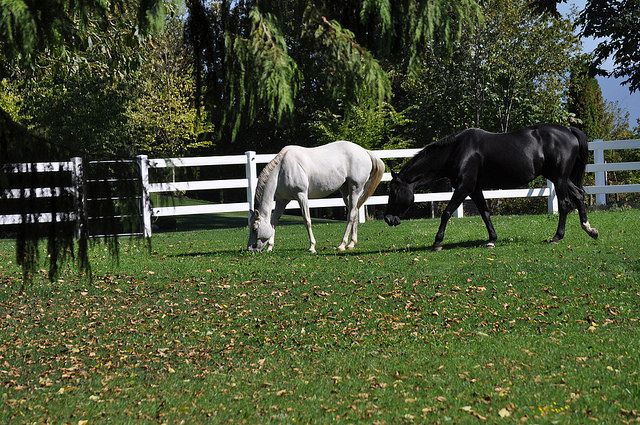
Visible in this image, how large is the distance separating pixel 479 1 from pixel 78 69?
14505 mm

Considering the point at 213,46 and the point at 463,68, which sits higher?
the point at 463,68

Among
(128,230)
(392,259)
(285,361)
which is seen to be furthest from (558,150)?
(128,230)

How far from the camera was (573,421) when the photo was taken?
611 cm

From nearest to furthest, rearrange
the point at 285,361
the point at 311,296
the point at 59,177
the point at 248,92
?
the point at 248,92
the point at 59,177
the point at 285,361
the point at 311,296

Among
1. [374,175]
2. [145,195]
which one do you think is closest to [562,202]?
[374,175]

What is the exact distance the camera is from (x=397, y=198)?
49.6 feet

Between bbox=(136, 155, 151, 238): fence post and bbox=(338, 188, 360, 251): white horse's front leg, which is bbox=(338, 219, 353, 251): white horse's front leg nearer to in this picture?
bbox=(338, 188, 360, 251): white horse's front leg

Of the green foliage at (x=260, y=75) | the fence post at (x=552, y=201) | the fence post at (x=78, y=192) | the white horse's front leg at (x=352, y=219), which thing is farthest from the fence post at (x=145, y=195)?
the fence post at (x=552, y=201)

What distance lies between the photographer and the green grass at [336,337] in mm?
6848

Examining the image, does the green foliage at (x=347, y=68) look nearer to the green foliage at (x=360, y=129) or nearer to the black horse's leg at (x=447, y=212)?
the black horse's leg at (x=447, y=212)

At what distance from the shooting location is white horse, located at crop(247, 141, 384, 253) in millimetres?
14883

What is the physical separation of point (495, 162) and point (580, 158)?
1490mm

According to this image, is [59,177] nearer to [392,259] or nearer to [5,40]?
[5,40]

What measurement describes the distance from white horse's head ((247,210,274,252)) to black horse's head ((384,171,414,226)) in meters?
1.89
